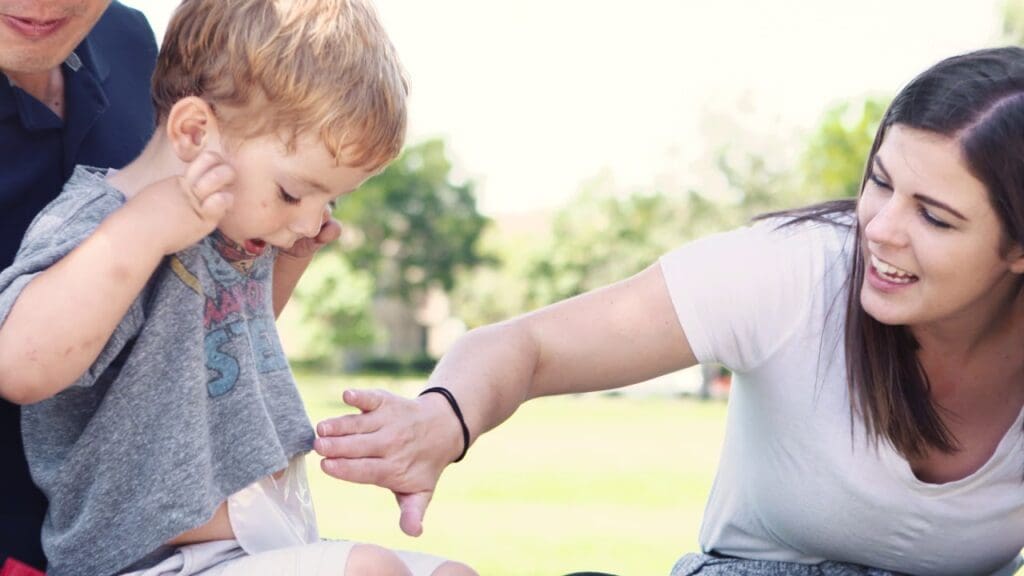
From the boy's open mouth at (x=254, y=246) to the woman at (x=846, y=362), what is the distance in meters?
0.48

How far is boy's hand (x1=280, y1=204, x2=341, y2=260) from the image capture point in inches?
102

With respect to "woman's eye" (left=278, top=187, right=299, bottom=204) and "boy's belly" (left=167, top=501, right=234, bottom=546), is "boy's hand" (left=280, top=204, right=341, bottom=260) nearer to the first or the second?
"woman's eye" (left=278, top=187, right=299, bottom=204)

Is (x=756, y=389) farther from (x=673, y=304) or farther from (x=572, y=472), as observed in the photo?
(x=572, y=472)

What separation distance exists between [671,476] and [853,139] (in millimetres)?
33363

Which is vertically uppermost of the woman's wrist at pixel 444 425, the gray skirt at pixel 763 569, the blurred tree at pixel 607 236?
the woman's wrist at pixel 444 425

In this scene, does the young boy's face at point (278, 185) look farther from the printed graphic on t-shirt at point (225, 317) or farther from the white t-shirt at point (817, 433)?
the white t-shirt at point (817, 433)

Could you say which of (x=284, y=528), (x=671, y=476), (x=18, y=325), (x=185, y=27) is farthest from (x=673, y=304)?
(x=671, y=476)

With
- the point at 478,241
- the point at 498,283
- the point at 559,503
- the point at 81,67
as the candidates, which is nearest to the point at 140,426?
the point at 81,67

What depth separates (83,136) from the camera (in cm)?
265

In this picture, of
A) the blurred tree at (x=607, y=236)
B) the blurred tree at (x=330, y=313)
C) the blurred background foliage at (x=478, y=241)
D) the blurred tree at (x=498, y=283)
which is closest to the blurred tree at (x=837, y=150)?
the blurred background foliage at (x=478, y=241)

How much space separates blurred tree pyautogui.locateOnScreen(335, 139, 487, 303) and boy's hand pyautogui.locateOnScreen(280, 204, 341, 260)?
5297 centimetres

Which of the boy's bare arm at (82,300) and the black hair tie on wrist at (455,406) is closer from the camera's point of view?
the boy's bare arm at (82,300)

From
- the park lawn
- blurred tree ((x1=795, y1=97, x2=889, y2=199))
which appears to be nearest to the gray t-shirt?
the park lawn

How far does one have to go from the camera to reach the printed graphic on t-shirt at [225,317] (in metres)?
2.32
